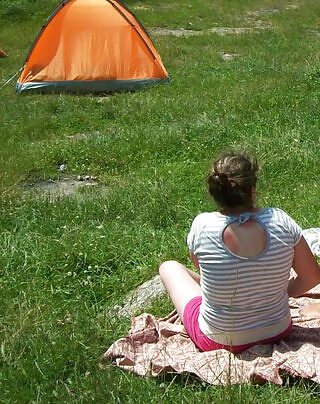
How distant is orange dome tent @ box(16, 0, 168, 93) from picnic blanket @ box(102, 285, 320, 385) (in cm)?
815

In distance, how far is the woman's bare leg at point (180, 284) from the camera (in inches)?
157

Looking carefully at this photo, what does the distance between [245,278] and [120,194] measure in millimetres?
3184

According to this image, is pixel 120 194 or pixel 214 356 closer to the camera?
pixel 214 356

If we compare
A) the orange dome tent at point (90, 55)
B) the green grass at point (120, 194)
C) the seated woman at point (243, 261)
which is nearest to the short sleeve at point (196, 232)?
the seated woman at point (243, 261)

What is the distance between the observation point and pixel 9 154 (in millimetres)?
8250

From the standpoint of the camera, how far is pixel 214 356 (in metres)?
3.54

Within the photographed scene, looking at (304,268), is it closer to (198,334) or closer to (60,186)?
(198,334)

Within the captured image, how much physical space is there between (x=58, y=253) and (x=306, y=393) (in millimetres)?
2314

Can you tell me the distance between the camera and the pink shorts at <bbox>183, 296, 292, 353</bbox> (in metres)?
3.62

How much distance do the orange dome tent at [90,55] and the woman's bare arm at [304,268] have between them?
829cm

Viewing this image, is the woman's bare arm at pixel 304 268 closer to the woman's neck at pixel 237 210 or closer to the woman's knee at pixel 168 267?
the woman's neck at pixel 237 210

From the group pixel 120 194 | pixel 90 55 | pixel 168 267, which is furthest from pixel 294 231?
pixel 90 55

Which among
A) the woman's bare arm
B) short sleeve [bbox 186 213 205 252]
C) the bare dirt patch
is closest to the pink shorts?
the woman's bare arm

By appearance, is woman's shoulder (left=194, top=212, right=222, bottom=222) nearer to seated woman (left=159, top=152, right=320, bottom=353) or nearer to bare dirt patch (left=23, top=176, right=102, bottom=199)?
seated woman (left=159, top=152, right=320, bottom=353)
